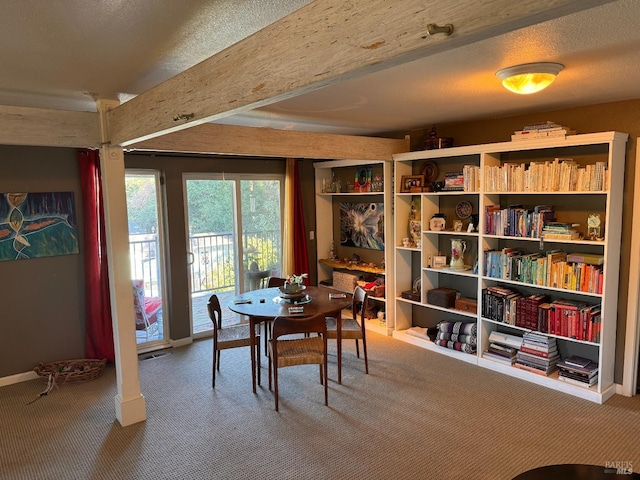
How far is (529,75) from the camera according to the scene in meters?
2.43

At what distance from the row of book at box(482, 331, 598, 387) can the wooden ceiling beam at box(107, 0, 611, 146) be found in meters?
3.53

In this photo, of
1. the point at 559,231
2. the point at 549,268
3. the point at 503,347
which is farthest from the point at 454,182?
the point at 503,347

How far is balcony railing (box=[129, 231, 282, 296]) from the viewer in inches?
193

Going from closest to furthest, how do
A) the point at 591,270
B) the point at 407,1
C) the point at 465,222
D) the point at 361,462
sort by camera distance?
the point at 407,1, the point at 361,462, the point at 591,270, the point at 465,222

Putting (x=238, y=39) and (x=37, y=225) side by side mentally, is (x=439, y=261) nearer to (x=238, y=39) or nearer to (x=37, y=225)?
(x=238, y=39)

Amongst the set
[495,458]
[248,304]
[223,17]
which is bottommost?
[495,458]

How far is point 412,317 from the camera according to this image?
5355 millimetres

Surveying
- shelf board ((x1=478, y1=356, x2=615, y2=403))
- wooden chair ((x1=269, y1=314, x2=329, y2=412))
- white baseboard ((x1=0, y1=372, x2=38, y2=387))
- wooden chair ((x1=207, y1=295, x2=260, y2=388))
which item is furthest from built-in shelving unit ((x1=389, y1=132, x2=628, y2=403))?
white baseboard ((x1=0, y1=372, x2=38, y2=387))

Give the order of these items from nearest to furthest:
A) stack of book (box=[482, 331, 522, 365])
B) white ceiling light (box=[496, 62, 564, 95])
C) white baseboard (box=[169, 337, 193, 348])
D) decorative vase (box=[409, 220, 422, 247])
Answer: white ceiling light (box=[496, 62, 564, 95])
stack of book (box=[482, 331, 522, 365])
decorative vase (box=[409, 220, 422, 247])
white baseboard (box=[169, 337, 193, 348])

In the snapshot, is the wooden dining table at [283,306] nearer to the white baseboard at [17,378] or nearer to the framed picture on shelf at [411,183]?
the framed picture on shelf at [411,183]

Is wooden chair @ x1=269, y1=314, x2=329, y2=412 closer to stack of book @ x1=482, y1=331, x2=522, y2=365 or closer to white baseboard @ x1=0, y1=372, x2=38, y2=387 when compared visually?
stack of book @ x1=482, y1=331, x2=522, y2=365

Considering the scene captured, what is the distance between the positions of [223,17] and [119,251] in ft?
6.70

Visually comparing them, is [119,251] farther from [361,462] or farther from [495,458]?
[495,458]

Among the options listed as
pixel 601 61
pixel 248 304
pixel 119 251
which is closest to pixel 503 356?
pixel 248 304
